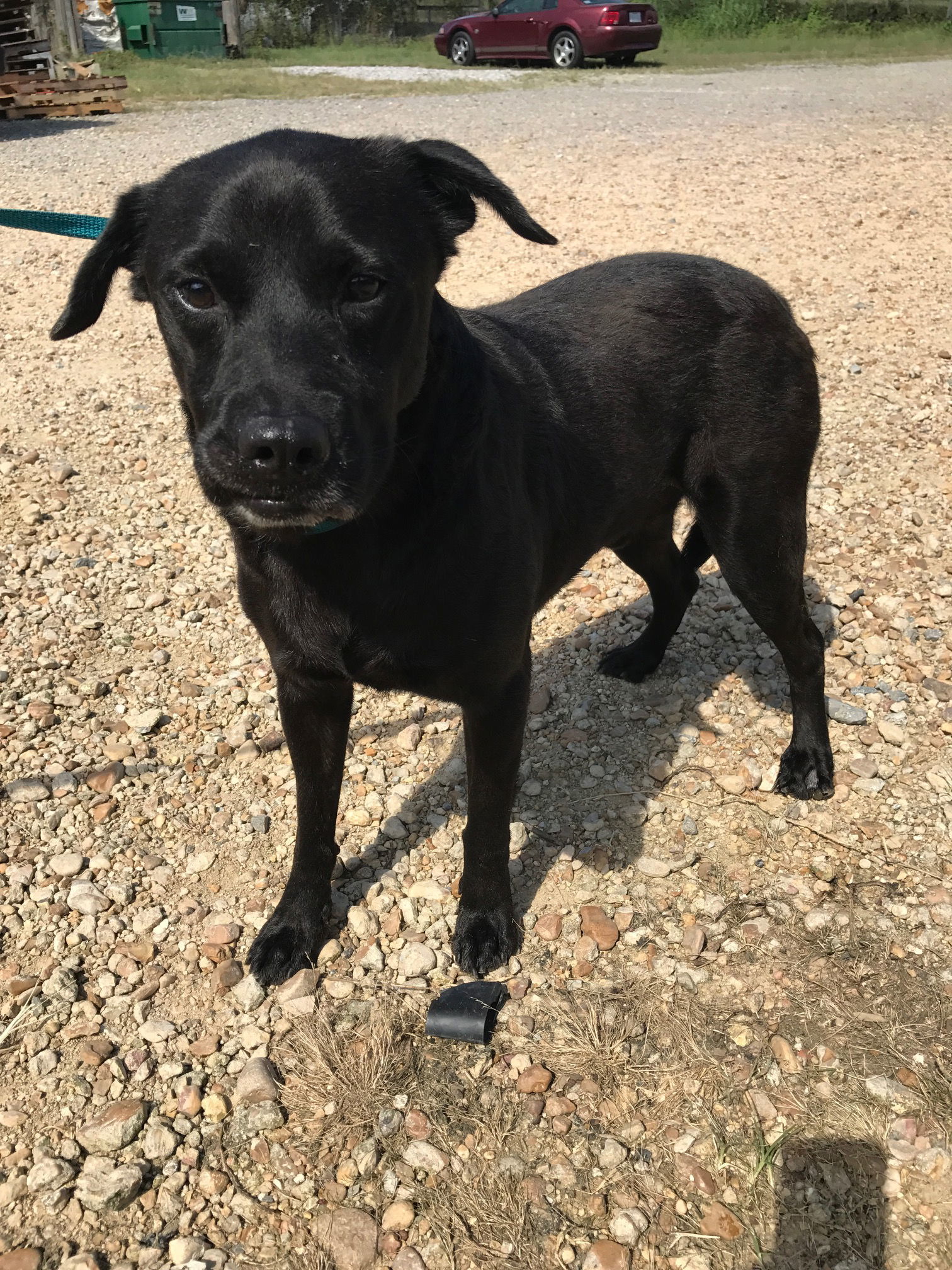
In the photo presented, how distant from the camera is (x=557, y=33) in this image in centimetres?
2170

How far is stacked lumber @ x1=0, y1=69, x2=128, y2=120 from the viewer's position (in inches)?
542

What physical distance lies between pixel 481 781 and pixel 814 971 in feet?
3.44

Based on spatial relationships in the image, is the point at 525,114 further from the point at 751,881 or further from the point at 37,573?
the point at 751,881

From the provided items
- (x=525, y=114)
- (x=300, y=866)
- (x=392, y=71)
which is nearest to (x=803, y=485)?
(x=300, y=866)

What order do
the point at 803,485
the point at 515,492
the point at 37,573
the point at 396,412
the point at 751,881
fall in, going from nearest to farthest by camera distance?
the point at 396,412 < the point at 515,492 < the point at 751,881 < the point at 803,485 < the point at 37,573

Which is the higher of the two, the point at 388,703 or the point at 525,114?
the point at 525,114

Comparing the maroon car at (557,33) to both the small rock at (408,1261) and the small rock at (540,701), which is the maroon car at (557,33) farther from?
the small rock at (408,1261)

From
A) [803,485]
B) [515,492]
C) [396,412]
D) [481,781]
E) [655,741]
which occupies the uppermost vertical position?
[396,412]

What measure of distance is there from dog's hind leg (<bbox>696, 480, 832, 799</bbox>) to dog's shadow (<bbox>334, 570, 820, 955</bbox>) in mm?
285

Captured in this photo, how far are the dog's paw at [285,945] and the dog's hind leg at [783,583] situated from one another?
5.34 feet

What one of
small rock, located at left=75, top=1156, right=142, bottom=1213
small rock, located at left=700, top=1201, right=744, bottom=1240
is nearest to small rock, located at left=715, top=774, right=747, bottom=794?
small rock, located at left=700, top=1201, right=744, bottom=1240

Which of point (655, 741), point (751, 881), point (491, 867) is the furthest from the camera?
point (655, 741)

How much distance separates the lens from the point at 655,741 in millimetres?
3721

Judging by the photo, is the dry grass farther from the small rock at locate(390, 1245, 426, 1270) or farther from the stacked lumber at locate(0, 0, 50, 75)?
the stacked lumber at locate(0, 0, 50, 75)
